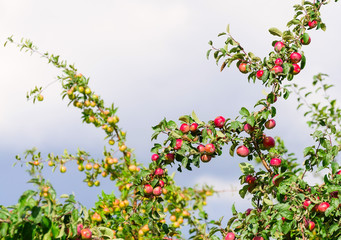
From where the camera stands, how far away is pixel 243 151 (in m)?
4.34

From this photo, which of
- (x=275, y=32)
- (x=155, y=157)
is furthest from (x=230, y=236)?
(x=275, y=32)

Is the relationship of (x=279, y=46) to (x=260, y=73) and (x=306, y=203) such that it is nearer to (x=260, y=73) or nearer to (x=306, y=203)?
(x=260, y=73)

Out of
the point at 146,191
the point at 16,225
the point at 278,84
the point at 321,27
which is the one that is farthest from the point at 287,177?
the point at 16,225

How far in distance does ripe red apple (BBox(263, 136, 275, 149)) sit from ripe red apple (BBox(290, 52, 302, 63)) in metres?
0.82

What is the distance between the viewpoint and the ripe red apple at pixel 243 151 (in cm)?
434

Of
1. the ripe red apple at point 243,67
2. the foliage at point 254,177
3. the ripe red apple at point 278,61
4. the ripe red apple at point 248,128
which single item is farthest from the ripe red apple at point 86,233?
the ripe red apple at point 278,61

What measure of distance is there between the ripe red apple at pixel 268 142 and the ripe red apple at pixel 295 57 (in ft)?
2.69

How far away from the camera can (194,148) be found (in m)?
4.30

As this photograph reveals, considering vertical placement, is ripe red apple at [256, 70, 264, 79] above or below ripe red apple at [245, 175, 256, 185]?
above

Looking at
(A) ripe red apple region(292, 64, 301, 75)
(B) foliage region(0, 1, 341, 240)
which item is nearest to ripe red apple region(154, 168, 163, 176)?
(B) foliage region(0, 1, 341, 240)

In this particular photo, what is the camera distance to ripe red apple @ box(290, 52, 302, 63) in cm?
451

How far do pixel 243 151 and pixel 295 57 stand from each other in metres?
1.09

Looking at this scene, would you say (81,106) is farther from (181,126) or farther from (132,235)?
(181,126)

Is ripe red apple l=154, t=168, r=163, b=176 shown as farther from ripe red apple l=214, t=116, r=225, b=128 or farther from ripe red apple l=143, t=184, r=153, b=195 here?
ripe red apple l=214, t=116, r=225, b=128
